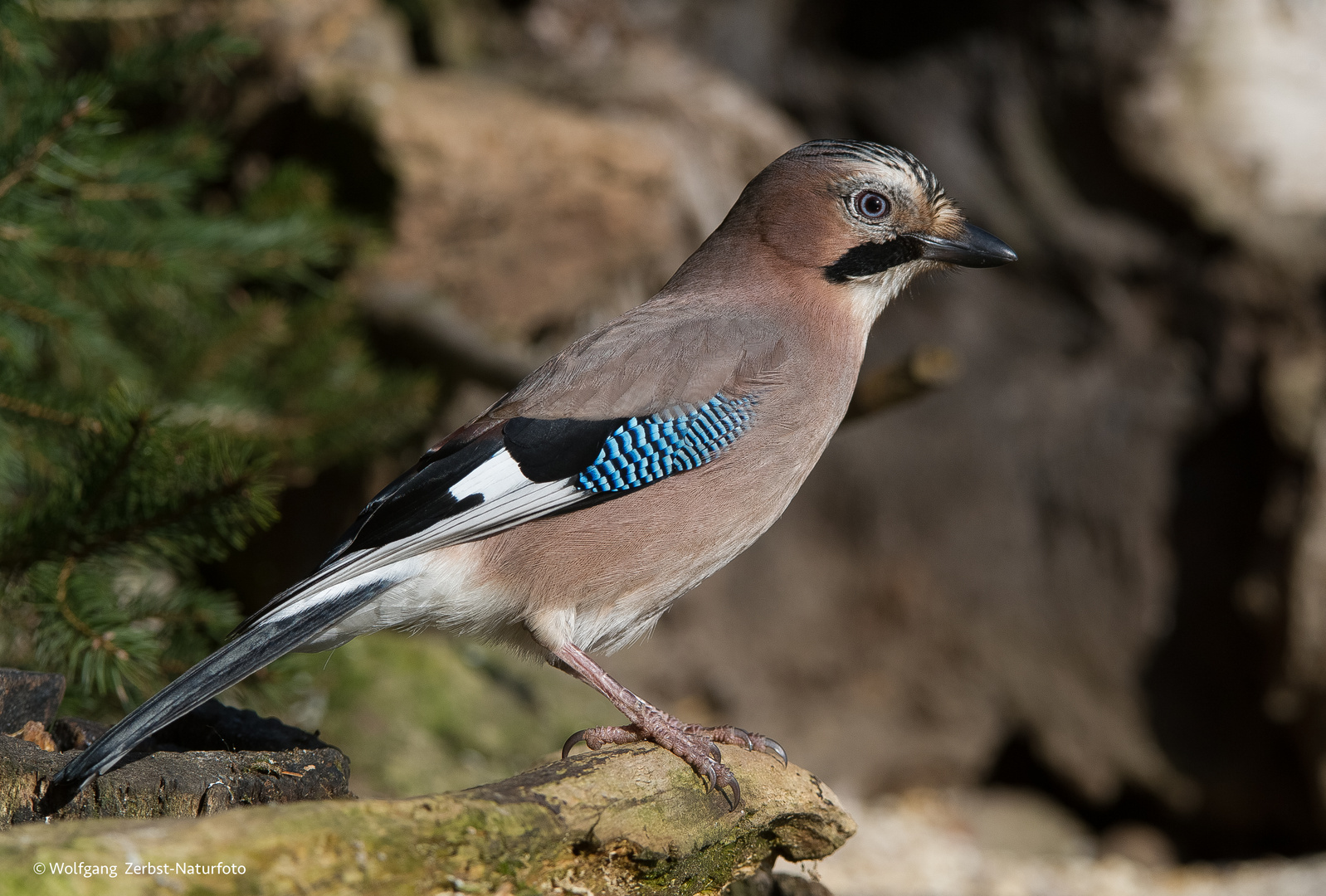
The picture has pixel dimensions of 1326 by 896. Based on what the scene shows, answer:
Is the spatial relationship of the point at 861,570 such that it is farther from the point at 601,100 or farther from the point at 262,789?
the point at 262,789

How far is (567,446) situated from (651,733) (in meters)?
0.76

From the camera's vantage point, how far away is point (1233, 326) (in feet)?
23.6

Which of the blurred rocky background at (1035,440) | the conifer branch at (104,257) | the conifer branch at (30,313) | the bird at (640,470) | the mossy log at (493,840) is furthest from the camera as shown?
the blurred rocky background at (1035,440)

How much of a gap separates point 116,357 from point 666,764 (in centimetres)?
269

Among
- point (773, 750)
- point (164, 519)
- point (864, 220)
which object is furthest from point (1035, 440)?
point (164, 519)

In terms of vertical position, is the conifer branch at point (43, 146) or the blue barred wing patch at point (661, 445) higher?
the conifer branch at point (43, 146)

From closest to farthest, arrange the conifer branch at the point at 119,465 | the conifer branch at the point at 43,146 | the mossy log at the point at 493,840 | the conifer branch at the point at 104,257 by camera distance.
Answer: the mossy log at the point at 493,840 → the conifer branch at the point at 119,465 → the conifer branch at the point at 43,146 → the conifer branch at the point at 104,257

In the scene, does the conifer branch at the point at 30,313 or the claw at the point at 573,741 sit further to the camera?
the conifer branch at the point at 30,313

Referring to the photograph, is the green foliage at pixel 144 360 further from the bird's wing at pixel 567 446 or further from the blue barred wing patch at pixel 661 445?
the blue barred wing patch at pixel 661 445

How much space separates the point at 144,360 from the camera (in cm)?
474

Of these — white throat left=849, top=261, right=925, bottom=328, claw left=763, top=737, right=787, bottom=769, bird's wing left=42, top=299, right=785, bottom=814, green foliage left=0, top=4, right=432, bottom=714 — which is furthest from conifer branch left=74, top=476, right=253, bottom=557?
white throat left=849, top=261, right=925, bottom=328

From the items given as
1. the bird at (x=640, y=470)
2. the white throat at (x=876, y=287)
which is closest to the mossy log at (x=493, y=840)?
the bird at (x=640, y=470)

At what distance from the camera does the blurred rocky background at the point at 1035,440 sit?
6.73m

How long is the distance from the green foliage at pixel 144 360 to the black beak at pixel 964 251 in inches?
76.8
